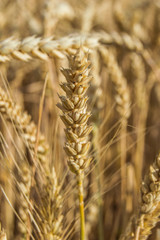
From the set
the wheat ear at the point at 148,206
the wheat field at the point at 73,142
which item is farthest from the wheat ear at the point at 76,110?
the wheat ear at the point at 148,206

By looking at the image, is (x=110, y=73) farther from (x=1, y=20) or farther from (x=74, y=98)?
(x=1, y=20)

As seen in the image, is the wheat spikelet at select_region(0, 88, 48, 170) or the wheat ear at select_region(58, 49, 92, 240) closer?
the wheat ear at select_region(58, 49, 92, 240)

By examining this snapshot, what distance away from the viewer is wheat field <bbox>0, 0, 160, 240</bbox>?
473 mm

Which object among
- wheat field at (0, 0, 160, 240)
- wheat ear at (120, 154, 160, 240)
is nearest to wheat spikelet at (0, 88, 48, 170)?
wheat field at (0, 0, 160, 240)

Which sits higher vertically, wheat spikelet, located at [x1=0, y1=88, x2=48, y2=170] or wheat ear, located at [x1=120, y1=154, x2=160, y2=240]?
wheat spikelet, located at [x1=0, y1=88, x2=48, y2=170]

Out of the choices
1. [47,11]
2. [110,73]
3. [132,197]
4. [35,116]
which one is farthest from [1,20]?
[132,197]

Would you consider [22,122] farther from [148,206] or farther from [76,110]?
[148,206]

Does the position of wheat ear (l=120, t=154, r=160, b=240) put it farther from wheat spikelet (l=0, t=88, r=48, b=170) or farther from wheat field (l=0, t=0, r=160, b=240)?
wheat spikelet (l=0, t=88, r=48, b=170)

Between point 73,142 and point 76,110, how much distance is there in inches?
2.4

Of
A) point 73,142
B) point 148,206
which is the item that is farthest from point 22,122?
point 148,206

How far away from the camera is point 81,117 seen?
44 cm

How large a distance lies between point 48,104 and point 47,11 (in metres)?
0.38

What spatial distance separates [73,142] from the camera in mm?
461

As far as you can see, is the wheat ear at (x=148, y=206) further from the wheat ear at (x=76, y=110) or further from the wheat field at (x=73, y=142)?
the wheat ear at (x=76, y=110)
